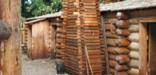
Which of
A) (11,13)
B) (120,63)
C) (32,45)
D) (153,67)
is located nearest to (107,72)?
Answer: (120,63)

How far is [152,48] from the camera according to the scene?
10.1m

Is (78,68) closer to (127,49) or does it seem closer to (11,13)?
(127,49)

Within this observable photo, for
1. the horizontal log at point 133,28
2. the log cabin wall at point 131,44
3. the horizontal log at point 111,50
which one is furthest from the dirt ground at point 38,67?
the horizontal log at point 133,28

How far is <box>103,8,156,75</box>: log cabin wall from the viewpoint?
10.1 metres

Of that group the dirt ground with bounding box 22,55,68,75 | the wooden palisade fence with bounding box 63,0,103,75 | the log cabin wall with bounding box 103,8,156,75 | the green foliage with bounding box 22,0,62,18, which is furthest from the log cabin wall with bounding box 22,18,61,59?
the green foliage with bounding box 22,0,62,18

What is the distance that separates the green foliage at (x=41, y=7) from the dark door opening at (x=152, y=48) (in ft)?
53.1

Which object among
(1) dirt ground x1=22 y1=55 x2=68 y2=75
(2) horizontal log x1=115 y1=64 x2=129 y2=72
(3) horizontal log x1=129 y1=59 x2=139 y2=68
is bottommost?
(1) dirt ground x1=22 y1=55 x2=68 y2=75

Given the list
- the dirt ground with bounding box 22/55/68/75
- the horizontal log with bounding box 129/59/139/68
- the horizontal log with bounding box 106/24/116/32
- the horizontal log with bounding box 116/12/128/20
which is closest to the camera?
the horizontal log with bounding box 129/59/139/68

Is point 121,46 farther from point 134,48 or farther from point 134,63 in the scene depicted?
point 134,63

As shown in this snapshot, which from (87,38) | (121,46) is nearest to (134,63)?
(121,46)

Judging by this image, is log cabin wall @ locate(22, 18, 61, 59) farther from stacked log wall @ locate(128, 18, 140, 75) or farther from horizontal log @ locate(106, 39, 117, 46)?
stacked log wall @ locate(128, 18, 140, 75)

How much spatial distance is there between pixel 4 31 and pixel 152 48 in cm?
772

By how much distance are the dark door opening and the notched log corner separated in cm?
746

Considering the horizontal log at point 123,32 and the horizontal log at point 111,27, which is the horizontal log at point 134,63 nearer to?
the horizontal log at point 123,32
